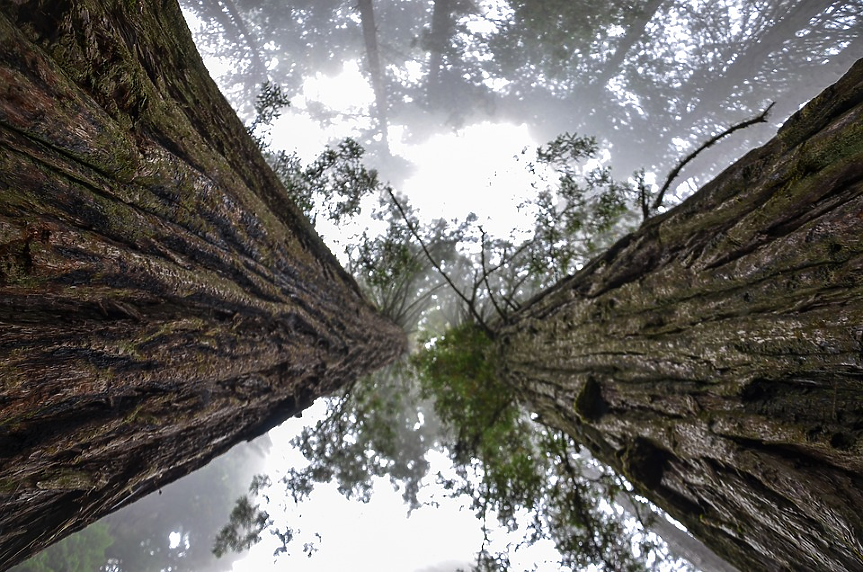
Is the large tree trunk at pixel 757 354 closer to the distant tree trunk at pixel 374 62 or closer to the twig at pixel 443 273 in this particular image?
the twig at pixel 443 273

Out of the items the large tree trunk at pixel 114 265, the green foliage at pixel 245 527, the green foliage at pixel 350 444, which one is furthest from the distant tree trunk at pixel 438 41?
the green foliage at pixel 245 527

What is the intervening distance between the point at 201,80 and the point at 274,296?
48.6 inches

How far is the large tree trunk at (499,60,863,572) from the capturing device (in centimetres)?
121

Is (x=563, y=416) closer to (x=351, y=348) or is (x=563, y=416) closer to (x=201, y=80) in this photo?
(x=351, y=348)

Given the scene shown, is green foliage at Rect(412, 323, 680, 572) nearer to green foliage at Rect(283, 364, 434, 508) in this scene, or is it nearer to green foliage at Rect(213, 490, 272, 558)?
green foliage at Rect(283, 364, 434, 508)

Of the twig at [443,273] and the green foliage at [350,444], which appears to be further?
the green foliage at [350,444]

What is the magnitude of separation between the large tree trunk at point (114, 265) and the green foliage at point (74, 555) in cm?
1657

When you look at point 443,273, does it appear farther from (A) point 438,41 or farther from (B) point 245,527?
(A) point 438,41

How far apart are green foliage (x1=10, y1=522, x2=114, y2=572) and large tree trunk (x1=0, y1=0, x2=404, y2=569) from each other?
16.6m

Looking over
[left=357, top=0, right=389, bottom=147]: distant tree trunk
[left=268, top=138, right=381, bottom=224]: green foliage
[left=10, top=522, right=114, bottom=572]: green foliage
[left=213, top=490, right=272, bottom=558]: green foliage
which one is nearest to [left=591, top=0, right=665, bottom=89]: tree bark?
[left=357, top=0, right=389, bottom=147]: distant tree trunk

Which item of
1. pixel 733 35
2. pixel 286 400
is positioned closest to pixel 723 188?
pixel 286 400

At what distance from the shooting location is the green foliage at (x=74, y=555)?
12.3m

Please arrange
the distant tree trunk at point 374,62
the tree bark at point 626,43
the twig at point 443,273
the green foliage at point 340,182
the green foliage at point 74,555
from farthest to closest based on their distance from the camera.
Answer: the distant tree trunk at point 374,62, the tree bark at point 626,43, the green foliage at point 74,555, the green foliage at point 340,182, the twig at point 443,273

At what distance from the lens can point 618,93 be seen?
2073 centimetres
